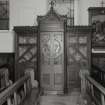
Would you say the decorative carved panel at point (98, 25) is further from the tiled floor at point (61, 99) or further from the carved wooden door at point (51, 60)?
the tiled floor at point (61, 99)

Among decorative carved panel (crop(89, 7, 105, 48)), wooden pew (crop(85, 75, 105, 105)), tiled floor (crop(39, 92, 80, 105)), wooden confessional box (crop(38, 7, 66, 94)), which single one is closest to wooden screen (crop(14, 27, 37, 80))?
wooden confessional box (crop(38, 7, 66, 94))

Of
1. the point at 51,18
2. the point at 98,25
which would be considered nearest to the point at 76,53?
the point at 98,25

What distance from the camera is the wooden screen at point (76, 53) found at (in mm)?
7083

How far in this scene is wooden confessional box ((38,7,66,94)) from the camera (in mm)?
7094

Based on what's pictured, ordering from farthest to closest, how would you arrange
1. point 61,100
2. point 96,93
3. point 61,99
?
1. point 61,99
2. point 61,100
3. point 96,93

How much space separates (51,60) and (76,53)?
82 cm

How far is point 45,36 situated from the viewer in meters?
7.15

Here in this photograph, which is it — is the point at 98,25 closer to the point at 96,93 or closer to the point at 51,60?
the point at 51,60

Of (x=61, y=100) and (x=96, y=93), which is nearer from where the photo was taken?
(x=96, y=93)

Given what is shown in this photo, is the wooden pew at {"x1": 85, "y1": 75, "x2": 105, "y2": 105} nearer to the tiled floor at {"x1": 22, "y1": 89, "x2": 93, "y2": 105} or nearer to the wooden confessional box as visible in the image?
the tiled floor at {"x1": 22, "y1": 89, "x2": 93, "y2": 105}

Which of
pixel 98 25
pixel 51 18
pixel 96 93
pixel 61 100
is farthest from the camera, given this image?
pixel 98 25

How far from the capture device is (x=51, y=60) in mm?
7152

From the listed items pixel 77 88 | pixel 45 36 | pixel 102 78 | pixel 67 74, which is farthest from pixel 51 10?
pixel 102 78

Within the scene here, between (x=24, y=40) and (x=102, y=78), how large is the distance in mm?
3084
